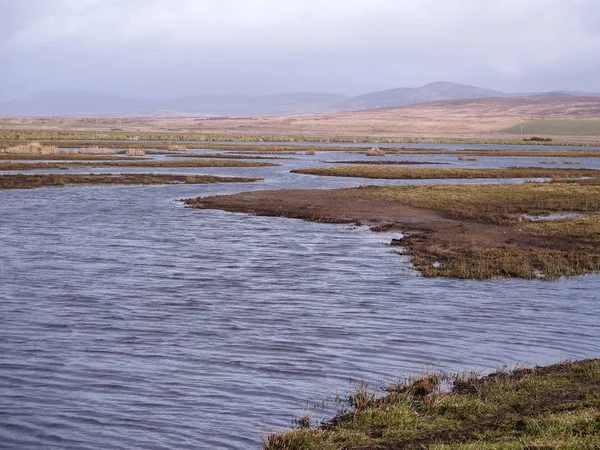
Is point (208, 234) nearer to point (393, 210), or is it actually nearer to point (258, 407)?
point (393, 210)

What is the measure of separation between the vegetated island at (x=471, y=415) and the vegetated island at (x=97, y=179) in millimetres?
40362

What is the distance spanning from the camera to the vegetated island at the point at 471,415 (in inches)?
372

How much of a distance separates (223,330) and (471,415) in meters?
6.72

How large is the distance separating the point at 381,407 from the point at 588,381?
11.4ft

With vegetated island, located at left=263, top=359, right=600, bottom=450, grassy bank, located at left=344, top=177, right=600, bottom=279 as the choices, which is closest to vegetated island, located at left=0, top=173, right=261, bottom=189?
grassy bank, located at left=344, top=177, right=600, bottom=279

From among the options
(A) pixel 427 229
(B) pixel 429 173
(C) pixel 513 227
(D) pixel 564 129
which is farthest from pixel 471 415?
(D) pixel 564 129

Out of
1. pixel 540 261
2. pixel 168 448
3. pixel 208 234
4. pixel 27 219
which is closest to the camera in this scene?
pixel 168 448

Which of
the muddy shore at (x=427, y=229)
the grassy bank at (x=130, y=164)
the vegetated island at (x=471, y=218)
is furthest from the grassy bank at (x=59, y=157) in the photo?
the vegetated island at (x=471, y=218)

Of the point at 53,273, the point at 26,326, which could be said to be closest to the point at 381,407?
the point at 26,326

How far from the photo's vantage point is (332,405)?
38.4 feet

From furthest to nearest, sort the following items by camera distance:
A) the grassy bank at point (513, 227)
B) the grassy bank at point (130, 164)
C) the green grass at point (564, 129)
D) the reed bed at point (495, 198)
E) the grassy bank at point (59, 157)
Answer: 1. the green grass at point (564, 129)
2. the grassy bank at point (59, 157)
3. the grassy bank at point (130, 164)
4. the reed bed at point (495, 198)
5. the grassy bank at point (513, 227)

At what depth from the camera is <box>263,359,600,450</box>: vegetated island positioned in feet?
31.0

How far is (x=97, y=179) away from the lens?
52.5 meters

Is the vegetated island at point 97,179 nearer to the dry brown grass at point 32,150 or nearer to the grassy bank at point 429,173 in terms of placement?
the grassy bank at point 429,173
